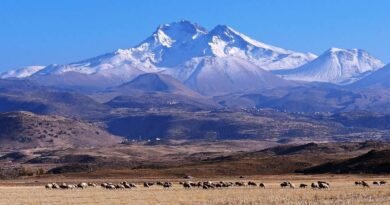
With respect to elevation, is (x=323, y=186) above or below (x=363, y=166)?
below

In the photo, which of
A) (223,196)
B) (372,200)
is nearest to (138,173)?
(223,196)

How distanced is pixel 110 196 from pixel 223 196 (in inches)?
339

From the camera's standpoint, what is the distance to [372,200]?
163ft

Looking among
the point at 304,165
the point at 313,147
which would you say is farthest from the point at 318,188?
the point at 313,147

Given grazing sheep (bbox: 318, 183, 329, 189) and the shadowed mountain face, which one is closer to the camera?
grazing sheep (bbox: 318, 183, 329, 189)

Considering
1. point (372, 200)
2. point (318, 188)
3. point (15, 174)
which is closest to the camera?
point (372, 200)

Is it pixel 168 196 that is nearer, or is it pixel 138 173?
pixel 168 196

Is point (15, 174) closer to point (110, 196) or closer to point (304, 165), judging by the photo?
point (304, 165)

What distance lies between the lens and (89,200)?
56656 millimetres

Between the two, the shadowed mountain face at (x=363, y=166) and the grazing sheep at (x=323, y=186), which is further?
the shadowed mountain face at (x=363, y=166)

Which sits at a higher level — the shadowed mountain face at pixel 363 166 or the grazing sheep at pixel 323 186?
the shadowed mountain face at pixel 363 166

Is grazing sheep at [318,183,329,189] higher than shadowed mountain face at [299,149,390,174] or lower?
lower

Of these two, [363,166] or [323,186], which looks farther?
[363,166]

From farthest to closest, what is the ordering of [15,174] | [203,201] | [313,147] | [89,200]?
1. [313,147]
2. [15,174]
3. [89,200]
4. [203,201]
